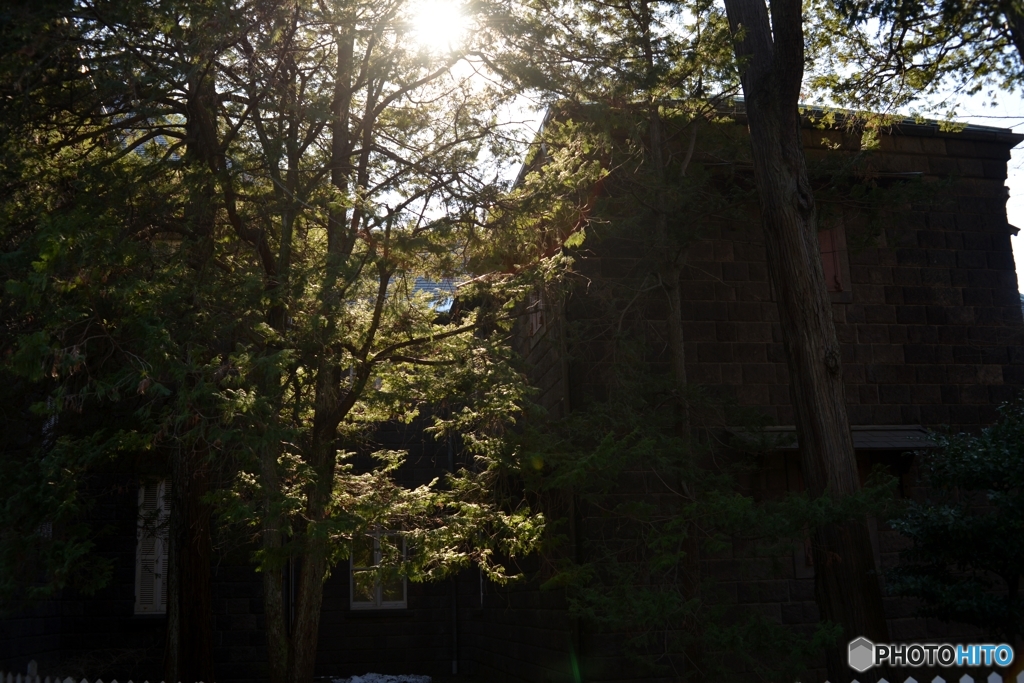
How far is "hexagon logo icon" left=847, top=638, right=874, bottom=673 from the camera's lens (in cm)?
822

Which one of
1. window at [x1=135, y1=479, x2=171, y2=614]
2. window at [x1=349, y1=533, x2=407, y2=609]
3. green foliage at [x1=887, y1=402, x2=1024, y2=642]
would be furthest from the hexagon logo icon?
window at [x1=135, y1=479, x2=171, y2=614]

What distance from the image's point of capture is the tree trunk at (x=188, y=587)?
11008mm

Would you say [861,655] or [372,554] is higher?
[372,554]

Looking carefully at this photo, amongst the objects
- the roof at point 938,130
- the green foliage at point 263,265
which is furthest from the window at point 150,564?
the roof at point 938,130

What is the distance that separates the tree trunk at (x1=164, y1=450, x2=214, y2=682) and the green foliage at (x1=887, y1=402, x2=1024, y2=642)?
24.7ft

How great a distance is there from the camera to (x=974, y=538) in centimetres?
770

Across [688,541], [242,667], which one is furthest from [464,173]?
[242,667]

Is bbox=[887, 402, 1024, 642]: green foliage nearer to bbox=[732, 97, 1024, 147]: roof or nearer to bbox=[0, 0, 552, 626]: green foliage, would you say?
bbox=[0, 0, 552, 626]: green foliage

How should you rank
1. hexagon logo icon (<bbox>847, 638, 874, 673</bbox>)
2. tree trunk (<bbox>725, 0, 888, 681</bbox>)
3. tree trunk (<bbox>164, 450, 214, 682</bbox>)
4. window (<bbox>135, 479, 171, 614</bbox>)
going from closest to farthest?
hexagon logo icon (<bbox>847, 638, 874, 673</bbox>)
tree trunk (<bbox>725, 0, 888, 681</bbox>)
tree trunk (<bbox>164, 450, 214, 682</bbox>)
window (<bbox>135, 479, 171, 614</bbox>)

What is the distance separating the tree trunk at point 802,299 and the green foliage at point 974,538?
1.54ft

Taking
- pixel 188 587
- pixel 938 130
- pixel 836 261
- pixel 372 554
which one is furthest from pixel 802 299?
pixel 188 587

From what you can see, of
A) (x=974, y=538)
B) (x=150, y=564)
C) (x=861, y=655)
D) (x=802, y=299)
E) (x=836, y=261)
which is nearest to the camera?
(x=974, y=538)

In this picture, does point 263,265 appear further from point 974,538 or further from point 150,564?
point 150,564

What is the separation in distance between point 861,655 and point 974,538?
1.46m
